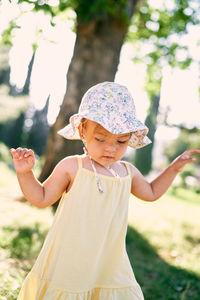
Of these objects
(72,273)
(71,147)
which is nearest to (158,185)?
(72,273)

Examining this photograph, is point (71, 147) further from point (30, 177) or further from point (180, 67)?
point (180, 67)

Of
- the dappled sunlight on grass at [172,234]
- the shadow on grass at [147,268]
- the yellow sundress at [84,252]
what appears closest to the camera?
the yellow sundress at [84,252]

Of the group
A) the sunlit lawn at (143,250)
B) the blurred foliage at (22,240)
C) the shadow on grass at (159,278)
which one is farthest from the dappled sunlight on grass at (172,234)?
the blurred foliage at (22,240)

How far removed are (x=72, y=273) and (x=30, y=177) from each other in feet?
2.22

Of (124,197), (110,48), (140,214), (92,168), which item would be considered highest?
(110,48)

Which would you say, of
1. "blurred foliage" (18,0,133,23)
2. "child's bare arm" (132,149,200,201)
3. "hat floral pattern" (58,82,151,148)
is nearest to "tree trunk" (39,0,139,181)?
"blurred foliage" (18,0,133,23)

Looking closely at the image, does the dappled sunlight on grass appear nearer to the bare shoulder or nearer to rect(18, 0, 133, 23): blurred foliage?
the bare shoulder

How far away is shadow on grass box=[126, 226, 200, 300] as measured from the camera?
3.65m

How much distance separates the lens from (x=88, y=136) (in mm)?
2244

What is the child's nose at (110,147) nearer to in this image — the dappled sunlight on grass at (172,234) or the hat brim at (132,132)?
the hat brim at (132,132)

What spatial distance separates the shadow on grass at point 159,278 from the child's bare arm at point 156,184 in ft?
4.99

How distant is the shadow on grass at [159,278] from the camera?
3646mm

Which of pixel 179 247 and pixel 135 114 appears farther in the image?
pixel 179 247

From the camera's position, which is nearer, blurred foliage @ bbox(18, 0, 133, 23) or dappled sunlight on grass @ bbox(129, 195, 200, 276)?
blurred foliage @ bbox(18, 0, 133, 23)
